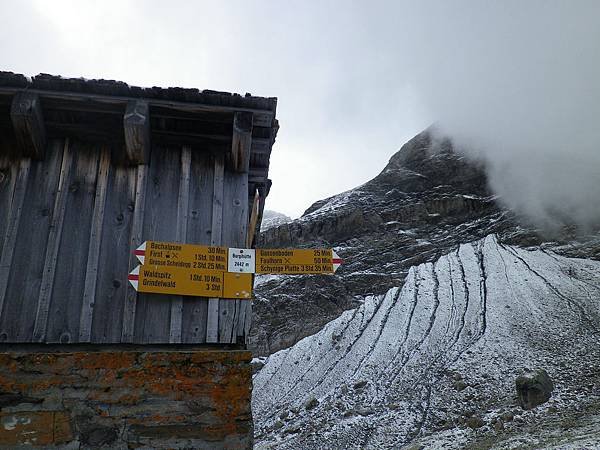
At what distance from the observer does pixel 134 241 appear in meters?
4.35

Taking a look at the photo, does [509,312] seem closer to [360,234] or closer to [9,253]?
[360,234]

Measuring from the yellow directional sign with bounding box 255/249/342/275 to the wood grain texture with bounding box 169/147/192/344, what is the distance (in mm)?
775

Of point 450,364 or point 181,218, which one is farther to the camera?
point 450,364

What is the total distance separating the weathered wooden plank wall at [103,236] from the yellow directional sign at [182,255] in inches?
5.1

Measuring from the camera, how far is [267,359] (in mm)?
31703

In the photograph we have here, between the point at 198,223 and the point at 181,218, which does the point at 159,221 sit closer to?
the point at 181,218

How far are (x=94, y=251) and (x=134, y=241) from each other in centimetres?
36

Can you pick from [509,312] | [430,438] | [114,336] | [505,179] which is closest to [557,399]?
[430,438]

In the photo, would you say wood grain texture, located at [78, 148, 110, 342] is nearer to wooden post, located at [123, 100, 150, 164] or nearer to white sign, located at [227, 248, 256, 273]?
Answer: wooden post, located at [123, 100, 150, 164]

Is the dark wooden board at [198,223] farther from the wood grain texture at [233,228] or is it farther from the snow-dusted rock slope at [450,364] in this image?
the snow-dusted rock slope at [450,364]

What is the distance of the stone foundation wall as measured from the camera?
3436 mm

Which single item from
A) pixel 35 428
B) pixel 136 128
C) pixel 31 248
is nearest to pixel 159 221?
pixel 136 128

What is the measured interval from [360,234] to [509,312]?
22.0 meters

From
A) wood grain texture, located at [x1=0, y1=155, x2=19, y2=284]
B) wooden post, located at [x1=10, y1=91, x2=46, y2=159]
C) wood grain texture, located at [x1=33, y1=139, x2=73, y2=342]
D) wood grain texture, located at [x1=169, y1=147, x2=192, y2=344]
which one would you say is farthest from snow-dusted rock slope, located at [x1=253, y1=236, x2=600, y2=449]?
wooden post, located at [x1=10, y1=91, x2=46, y2=159]
